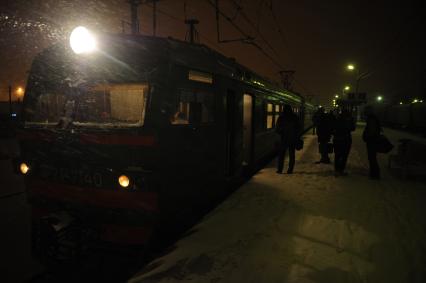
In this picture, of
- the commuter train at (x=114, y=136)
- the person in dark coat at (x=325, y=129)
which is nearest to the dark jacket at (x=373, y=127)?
the person in dark coat at (x=325, y=129)

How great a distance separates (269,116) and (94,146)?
316 inches

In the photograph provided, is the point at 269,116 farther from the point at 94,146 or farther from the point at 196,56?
the point at 94,146

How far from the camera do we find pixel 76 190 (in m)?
4.04

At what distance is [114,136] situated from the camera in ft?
12.5

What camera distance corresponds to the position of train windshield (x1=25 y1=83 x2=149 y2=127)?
4000 mm

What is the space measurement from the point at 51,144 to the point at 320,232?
3.86 metres

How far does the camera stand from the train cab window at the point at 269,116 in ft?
35.4

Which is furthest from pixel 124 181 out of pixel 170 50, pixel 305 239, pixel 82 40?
pixel 305 239

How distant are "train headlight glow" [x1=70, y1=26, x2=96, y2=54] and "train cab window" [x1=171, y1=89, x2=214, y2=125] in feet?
4.09

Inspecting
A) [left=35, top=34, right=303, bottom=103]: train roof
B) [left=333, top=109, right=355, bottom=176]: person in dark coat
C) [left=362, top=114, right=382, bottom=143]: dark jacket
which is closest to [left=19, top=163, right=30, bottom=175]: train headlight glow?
[left=35, top=34, right=303, bottom=103]: train roof

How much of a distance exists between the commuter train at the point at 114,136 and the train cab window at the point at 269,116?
6.07m

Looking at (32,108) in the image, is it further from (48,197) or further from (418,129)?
(418,129)

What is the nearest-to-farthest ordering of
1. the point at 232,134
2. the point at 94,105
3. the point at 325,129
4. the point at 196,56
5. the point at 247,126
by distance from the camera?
the point at 94,105
the point at 196,56
the point at 232,134
the point at 247,126
the point at 325,129

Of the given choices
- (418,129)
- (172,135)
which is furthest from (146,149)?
(418,129)
